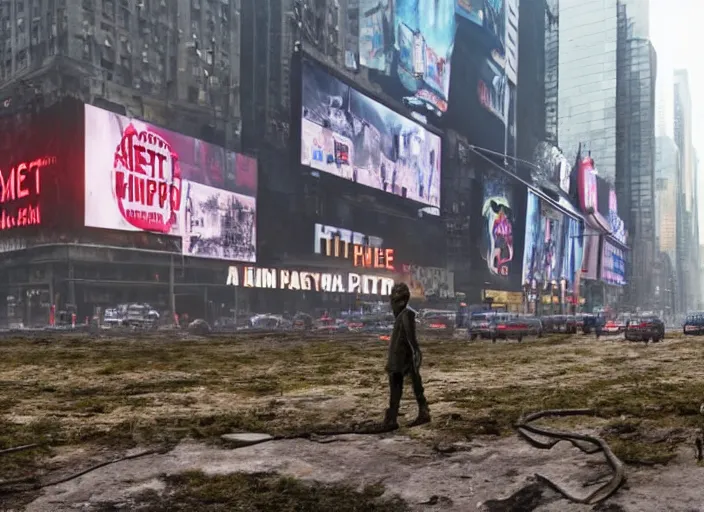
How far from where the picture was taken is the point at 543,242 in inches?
4451

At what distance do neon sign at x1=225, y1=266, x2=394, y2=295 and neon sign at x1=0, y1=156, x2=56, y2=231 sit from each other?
1594 cm

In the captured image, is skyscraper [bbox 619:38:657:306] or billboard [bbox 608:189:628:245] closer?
billboard [bbox 608:189:628:245]

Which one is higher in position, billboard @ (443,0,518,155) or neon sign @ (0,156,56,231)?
billboard @ (443,0,518,155)

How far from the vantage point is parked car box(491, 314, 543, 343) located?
32.8 m

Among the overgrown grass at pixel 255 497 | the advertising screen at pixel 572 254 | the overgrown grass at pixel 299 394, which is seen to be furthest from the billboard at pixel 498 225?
the overgrown grass at pixel 255 497

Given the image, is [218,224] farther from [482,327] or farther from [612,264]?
[612,264]

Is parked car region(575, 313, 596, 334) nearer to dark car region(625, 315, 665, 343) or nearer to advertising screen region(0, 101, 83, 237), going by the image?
dark car region(625, 315, 665, 343)

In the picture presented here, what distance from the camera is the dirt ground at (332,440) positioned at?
234 inches

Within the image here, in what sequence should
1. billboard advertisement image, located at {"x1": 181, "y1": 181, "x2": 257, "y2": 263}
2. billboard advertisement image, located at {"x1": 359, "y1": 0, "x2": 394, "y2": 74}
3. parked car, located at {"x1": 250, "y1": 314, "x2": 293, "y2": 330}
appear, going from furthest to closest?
billboard advertisement image, located at {"x1": 359, "y1": 0, "x2": 394, "y2": 74} → billboard advertisement image, located at {"x1": 181, "y1": 181, "x2": 257, "y2": 263} → parked car, located at {"x1": 250, "y1": 314, "x2": 293, "y2": 330}

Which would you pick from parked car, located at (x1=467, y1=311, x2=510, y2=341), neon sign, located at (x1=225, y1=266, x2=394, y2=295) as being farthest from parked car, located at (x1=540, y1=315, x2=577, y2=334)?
neon sign, located at (x1=225, y1=266, x2=394, y2=295)

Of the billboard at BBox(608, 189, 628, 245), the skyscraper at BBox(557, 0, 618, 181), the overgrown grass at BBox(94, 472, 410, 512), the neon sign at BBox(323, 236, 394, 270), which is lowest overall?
the overgrown grass at BBox(94, 472, 410, 512)

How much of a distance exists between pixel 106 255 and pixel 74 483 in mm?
43948

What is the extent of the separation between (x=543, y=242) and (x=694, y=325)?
240 ft

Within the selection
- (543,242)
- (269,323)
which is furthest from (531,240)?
(269,323)
